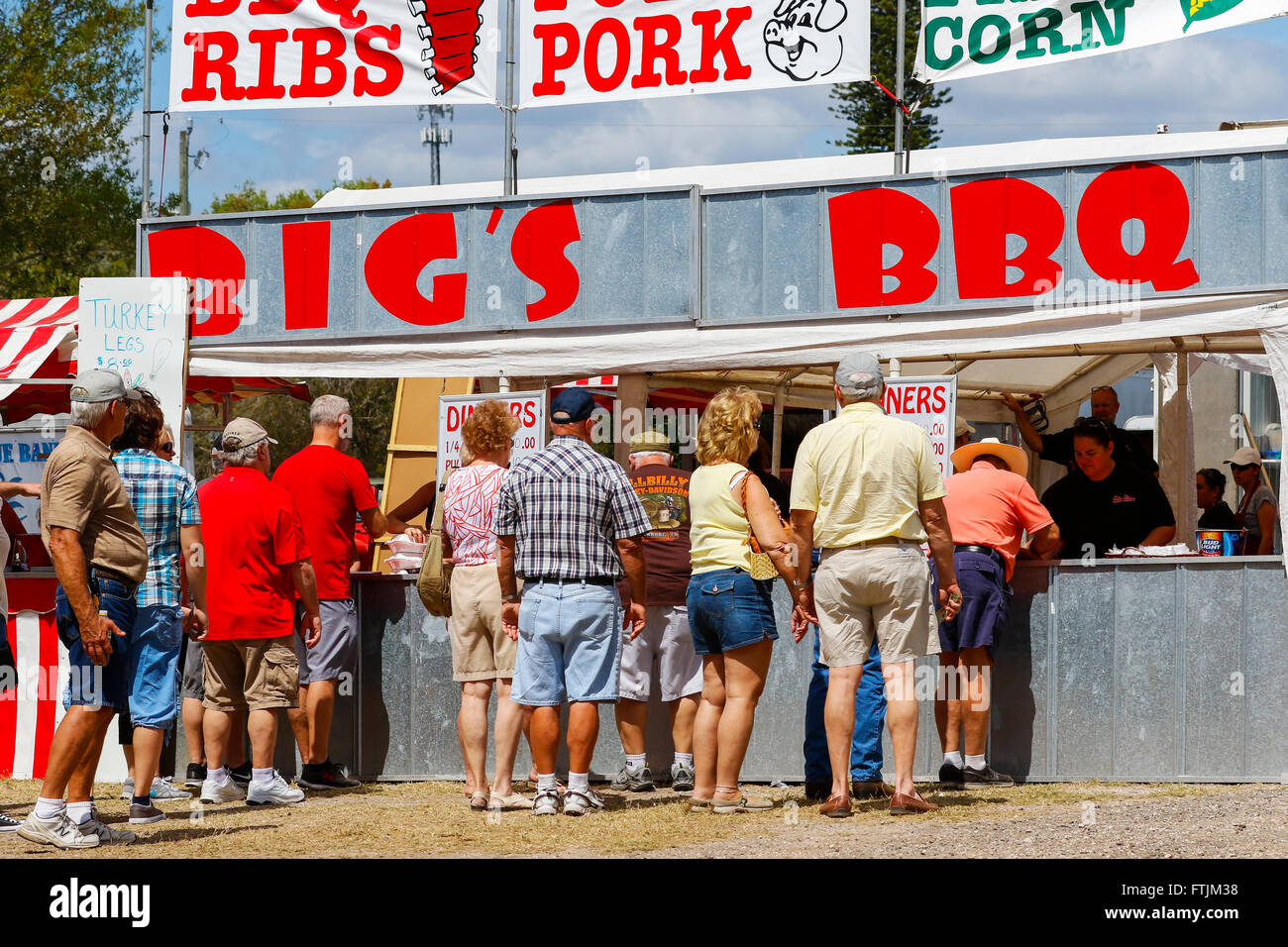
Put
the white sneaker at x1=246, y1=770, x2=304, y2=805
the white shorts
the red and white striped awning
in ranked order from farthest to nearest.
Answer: the red and white striped awning → the white shorts → the white sneaker at x1=246, y1=770, x2=304, y2=805

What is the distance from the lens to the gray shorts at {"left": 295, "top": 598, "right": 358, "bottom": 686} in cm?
791

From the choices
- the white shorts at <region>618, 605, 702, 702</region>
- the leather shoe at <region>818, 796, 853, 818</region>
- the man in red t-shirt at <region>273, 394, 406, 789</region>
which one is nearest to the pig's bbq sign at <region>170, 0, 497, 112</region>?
the man in red t-shirt at <region>273, 394, 406, 789</region>

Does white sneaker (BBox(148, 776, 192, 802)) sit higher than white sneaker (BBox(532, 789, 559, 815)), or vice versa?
white sneaker (BBox(532, 789, 559, 815))

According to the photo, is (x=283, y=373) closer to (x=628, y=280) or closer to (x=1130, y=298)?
(x=628, y=280)

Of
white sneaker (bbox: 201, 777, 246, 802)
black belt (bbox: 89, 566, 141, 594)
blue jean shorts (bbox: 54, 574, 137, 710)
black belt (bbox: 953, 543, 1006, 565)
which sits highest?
black belt (bbox: 953, 543, 1006, 565)

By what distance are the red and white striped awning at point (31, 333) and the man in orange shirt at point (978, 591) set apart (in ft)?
18.1

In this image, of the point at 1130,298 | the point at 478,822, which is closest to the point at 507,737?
the point at 478,822

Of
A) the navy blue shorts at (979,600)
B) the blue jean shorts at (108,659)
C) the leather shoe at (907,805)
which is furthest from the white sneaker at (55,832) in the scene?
the navy blue shorts at (979,600)

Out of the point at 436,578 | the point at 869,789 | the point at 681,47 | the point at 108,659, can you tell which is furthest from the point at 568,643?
the point at 681,47

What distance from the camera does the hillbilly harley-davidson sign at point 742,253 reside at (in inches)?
314

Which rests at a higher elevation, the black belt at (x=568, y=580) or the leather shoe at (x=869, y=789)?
the black belt at (x=568, y=580)

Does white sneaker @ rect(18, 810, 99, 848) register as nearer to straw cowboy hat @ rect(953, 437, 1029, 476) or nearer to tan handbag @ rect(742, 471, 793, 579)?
tan handbag @ rect(742, 471, 793, 579)

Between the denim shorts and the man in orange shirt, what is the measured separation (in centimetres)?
121

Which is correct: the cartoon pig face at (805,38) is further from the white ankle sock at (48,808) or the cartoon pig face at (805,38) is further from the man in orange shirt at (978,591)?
the white ankle sock at (48,808)
